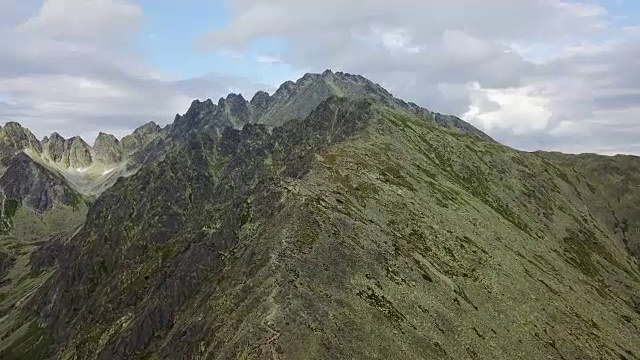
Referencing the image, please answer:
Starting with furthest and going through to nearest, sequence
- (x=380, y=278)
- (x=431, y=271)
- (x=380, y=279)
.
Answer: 1. (x=431, y=271)
2. (x=380, y=278)
3. (x=380, y=279)

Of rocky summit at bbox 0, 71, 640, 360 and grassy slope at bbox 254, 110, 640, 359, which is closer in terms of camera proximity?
rocky summit at bbox 0, 71, 640, 360

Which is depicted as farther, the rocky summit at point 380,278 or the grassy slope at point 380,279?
the rocky summit at point 380,278

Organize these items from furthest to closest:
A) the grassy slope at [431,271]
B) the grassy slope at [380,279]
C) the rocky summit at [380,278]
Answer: the grassy slope at [431,271] → the rocky summit at [380,278] → the grassy slope at [380,279]

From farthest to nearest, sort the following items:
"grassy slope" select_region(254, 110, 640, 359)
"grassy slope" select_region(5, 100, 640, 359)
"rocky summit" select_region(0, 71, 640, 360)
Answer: "grassy slope" select_region(254, 110, 640, 359) → "rocky summit" select_region(0, 71, 640, 360) → "grassy slope" select_region(5, 100, 640, 359)

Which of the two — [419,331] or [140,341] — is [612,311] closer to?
[419,331]

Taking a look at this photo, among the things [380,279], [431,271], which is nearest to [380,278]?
[380,279]

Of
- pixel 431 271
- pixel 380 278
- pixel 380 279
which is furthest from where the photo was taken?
pixel 431 271

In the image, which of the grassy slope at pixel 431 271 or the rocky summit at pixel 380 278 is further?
the grassy slope at pixel 431 271

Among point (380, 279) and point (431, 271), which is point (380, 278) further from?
point (431, 271)

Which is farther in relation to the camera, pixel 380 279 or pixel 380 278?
pixel 380 278

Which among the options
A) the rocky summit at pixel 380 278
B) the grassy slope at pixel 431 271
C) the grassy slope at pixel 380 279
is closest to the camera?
the grassy slope at pixel 380 279

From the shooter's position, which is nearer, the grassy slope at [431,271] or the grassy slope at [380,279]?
the grassy slope at [380,279]
